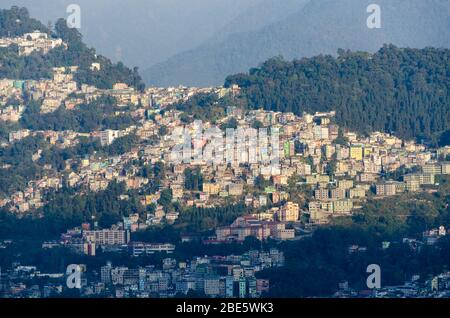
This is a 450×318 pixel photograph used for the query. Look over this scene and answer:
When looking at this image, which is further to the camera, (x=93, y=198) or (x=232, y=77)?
(x=232, y=77)

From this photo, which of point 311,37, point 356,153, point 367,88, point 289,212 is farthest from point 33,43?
point 289,212

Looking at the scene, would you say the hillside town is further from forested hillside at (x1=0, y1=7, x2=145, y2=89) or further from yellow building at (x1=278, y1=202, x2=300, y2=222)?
forested hillside at (x1=0, y1=7, x2=145, y2=89)

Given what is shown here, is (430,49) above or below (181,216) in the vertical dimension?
above

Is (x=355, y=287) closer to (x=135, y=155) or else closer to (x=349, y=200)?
(x=349, y=200)

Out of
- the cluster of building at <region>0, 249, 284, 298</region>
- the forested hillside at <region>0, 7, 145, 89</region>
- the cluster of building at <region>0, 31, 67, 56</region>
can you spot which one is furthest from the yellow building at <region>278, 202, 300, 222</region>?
the cluster of building at <region>0, 31, 67, 56</region>
